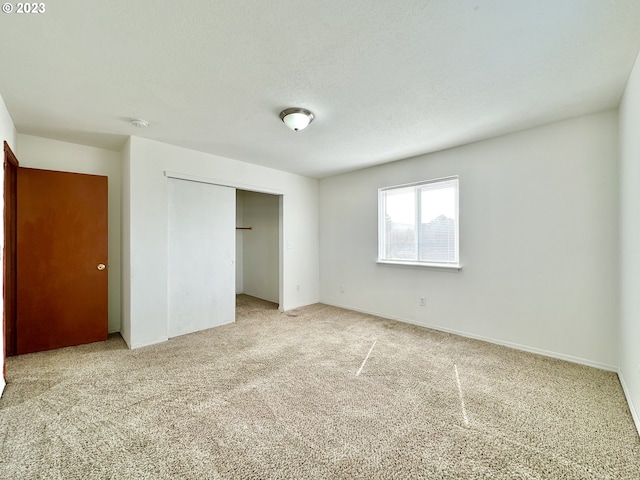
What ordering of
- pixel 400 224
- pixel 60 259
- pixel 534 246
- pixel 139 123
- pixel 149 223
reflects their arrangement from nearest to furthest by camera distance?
1. pixel 139 123
2. pixel 534 246
3. pixel 60 259
4. pixel 149 223
5. pixel 400 224

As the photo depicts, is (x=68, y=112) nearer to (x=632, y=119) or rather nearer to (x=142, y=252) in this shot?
(x=142, y=252)

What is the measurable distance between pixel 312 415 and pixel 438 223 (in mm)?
2962

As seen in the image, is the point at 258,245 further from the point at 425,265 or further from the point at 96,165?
the point at 425,265

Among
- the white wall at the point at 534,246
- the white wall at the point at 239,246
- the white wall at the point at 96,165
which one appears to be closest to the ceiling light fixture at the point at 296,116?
the white wall at the point at 534,246

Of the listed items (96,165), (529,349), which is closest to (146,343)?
(96,165)

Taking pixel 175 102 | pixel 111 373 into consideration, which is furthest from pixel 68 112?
pixel 111 373

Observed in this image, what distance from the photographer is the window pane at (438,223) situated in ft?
12.2

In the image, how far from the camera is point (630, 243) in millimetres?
2090

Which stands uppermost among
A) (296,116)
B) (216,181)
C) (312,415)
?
(296,116)

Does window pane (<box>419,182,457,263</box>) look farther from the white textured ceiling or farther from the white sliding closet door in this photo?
the white sliding closet door

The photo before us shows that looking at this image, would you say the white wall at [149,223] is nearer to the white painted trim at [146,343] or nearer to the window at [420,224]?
the white painted trim at [146,343]

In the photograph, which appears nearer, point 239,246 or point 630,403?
point 630,403

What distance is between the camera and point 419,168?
400cm

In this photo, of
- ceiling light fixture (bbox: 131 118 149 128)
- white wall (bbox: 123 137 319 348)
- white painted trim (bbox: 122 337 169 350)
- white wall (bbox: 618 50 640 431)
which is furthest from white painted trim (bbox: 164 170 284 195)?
white wall (bbox: 618 50 640 431)
